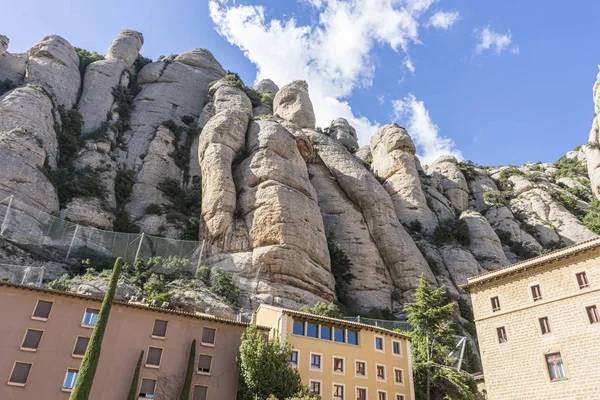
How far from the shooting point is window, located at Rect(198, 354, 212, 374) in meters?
27.3

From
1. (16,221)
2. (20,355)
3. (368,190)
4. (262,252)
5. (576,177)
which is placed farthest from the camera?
(576,177)

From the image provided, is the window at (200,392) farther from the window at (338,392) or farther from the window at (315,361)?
the window at (338,392)

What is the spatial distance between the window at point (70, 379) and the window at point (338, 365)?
48.5ft

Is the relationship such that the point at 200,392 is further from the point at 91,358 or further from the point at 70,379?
the point at 70,379

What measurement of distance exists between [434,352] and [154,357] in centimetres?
1880

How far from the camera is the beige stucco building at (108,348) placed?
24.1 m

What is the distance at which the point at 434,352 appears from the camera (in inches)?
1310

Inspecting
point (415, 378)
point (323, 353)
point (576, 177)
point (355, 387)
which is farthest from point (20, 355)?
point (576, 177)

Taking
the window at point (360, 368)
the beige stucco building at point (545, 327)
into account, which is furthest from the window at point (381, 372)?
the beige stucco building at point (545, 327)

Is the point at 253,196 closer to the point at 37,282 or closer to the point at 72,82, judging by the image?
the point at 37,282

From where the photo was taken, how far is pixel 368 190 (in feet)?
183

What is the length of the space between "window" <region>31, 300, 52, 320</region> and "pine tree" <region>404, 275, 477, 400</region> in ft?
75.9

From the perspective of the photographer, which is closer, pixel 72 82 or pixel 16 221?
pixel 16 221

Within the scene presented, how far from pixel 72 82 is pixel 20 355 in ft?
165
